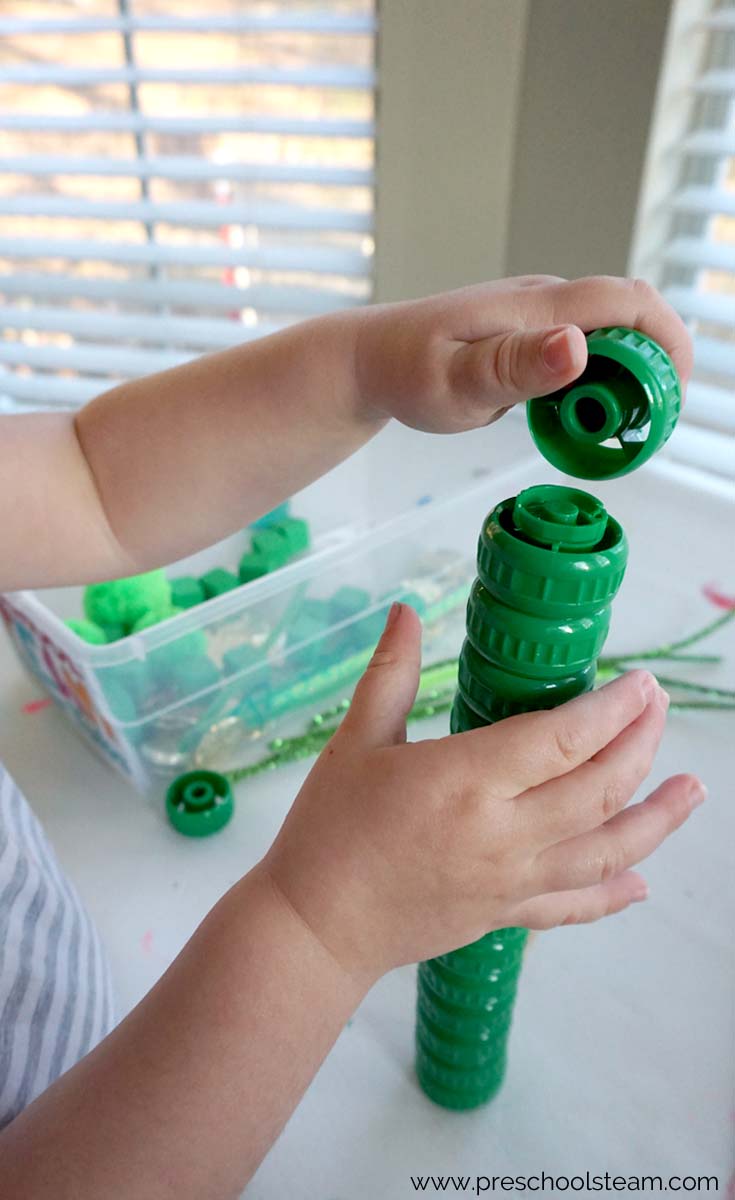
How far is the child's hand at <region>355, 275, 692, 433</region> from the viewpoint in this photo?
33 centimetres

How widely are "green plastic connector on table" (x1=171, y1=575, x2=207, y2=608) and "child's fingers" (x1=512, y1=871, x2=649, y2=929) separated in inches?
13.6

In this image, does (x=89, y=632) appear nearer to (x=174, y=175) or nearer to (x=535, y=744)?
(x=535, y=744)

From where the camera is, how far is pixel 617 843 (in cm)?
33

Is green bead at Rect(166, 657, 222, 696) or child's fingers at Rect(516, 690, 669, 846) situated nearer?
child's fingers at Rect(516, 690, 669, 846)

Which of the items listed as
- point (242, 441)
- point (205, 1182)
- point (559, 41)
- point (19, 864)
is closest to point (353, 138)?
point (559, 41)

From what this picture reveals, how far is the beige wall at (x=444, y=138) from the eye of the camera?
0.79 meters

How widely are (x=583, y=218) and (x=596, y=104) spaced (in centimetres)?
9

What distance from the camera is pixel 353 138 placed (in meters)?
0.93

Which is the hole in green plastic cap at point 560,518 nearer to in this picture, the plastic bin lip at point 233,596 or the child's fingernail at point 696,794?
the child's fingernail at point 696,794

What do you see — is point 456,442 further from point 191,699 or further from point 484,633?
point 484,633

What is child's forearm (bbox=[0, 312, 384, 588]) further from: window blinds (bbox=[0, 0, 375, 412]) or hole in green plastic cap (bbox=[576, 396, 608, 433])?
window blinds (bbox=[0, 0, 375, 412])

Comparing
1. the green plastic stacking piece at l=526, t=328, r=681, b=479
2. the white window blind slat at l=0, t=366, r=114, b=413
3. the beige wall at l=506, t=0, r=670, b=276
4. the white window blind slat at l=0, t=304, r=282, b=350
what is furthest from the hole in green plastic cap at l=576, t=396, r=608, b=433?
the white window blind slat at l=0, t=366, r=114, b=413

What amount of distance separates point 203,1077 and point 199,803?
0.73 feet

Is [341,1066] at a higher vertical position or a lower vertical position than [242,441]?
lower
